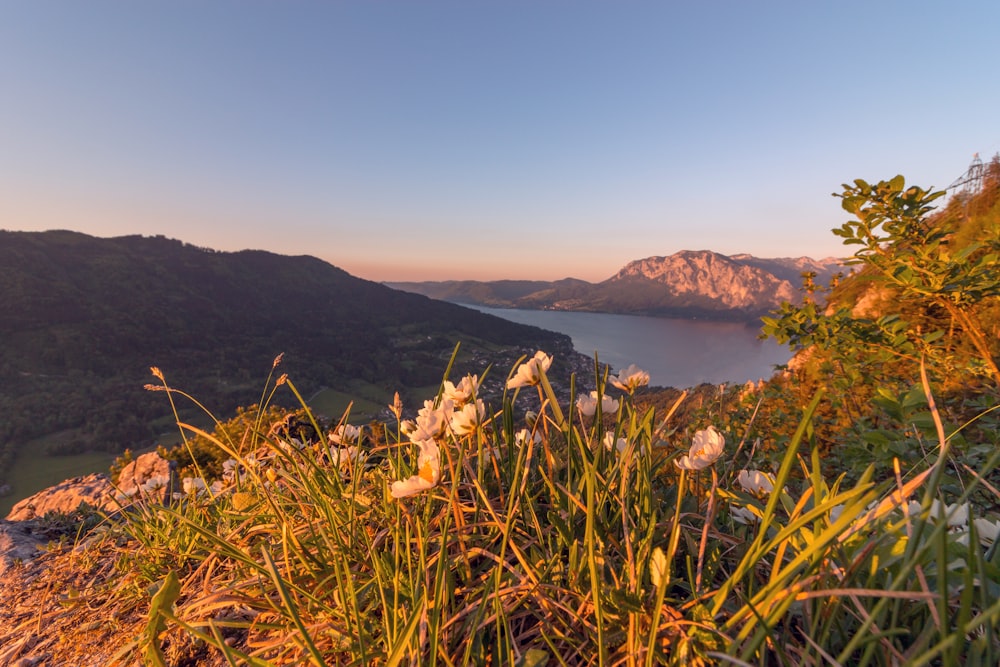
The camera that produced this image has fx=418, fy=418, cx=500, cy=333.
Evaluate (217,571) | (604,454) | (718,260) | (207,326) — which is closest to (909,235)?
(604,454)

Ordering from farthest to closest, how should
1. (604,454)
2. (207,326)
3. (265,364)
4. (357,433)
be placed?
(207,326)
(265,364)
(357,433)
(604,454)

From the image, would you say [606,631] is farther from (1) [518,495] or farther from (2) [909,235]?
(2) [909,235]

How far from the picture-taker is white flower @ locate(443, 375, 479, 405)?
1218mm

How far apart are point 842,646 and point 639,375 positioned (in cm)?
69

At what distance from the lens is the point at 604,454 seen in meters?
1.19

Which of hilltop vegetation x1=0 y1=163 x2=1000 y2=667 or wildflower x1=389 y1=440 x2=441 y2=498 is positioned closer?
hilltop vegetation x1=0 y1=163 x2=1000 y2=667

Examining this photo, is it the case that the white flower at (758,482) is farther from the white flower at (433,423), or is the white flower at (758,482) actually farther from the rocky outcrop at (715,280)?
the rocky outcrop at (715,280)

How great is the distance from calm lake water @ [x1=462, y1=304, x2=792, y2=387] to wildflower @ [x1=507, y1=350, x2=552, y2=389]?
48844 millimetres

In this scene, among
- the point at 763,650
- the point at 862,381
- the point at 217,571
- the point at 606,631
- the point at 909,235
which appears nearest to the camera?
the point at 763,650

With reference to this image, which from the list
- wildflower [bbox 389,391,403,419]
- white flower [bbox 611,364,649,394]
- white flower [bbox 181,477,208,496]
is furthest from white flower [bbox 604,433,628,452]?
white flower [bbox 181,477,208,496]

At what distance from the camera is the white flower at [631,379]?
1225 mm

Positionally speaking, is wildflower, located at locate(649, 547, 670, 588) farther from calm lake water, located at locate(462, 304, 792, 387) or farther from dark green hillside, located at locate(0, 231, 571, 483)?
calm lake water, located at locate(462, 304, 792, 387)

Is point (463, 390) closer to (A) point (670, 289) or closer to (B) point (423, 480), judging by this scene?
(B) point (423, 480)

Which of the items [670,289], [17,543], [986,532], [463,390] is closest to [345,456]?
[463,390]
